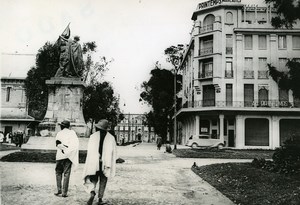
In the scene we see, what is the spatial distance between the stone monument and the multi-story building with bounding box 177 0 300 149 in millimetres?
23329

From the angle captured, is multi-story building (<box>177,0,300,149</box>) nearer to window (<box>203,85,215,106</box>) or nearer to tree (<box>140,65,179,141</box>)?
window (<box>203,85,215,106</box>)

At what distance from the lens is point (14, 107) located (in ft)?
145

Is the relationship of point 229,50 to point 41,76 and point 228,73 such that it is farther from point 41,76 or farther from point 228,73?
point 41,76

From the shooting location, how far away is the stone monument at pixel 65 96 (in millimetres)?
16594

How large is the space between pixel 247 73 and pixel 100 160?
3447 cm

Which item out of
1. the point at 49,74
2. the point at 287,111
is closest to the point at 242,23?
the point at 287,111

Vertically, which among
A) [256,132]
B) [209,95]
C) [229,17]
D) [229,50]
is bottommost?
[256,132]

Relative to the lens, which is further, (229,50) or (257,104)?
(229,50)

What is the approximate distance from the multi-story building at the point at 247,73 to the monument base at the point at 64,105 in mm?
23415

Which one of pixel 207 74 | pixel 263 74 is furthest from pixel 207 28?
pixel 263 74

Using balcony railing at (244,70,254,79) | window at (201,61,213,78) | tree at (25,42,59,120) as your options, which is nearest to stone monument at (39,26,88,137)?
tree at (25,42,59,120)

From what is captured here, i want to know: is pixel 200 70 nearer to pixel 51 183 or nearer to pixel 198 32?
pixel 198 32

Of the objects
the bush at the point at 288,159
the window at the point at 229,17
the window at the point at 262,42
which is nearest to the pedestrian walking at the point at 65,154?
the bush at the point at 288,159

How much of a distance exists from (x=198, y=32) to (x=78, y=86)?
2643 centimetres
